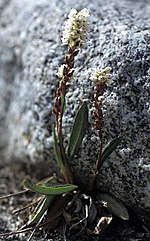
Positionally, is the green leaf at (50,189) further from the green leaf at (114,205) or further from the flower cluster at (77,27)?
the flower cluster at (77,27)

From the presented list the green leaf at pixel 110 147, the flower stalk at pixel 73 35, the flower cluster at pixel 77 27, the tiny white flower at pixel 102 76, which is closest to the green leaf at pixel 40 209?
the green leaf at pixel 110 147

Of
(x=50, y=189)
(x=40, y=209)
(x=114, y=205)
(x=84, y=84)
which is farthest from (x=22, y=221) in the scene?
(x=84, y=84)

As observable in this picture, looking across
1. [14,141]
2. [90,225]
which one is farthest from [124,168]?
[14,141]

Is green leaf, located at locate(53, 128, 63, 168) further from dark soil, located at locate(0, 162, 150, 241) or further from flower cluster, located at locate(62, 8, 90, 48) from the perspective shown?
flower cluster, located at locate(62, 8, 90, 48)

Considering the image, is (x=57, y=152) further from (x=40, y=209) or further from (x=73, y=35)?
(x=73, y=35)

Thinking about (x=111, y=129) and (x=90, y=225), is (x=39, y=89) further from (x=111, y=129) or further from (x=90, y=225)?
(x=90, y=225)

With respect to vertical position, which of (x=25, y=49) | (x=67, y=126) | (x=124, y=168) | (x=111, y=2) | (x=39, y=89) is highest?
(x=111, y=2)

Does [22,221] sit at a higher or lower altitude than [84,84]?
lower
